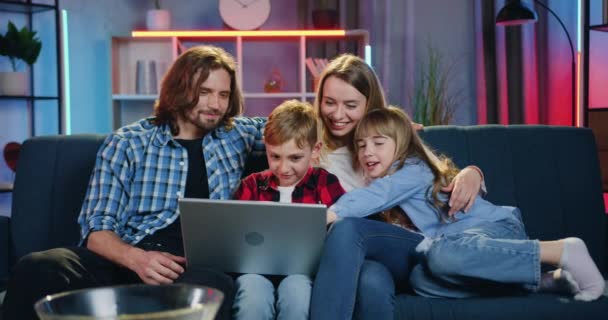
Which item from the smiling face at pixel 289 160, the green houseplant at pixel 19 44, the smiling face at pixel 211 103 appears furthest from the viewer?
the green houseplant at pixel 19 44

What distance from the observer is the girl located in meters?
1.62

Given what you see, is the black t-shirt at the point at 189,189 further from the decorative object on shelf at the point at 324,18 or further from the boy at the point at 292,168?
the decorative object on shelf at the point at 324,18

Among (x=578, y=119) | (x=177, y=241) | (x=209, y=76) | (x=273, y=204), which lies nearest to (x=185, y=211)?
(x=273, y=204)

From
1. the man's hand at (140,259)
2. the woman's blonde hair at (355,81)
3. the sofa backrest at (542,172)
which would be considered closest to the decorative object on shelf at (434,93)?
the sofa backrest at (542,172)

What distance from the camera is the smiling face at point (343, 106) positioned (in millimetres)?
2061

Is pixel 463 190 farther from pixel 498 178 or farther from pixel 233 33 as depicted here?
pixel 233 33

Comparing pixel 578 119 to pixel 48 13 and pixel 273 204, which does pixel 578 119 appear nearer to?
pixel 273 204

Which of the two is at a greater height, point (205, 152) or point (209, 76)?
point (209, 76)

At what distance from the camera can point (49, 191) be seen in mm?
2074

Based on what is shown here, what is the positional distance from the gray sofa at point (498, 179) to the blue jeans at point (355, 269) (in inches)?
20.1

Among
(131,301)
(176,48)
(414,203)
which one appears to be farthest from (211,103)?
(176,48)

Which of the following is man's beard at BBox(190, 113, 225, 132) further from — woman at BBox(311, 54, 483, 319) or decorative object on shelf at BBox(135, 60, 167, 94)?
decorative object on shelf at BBox(135, 60, 167, 94)

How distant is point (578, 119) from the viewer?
3.69 metres

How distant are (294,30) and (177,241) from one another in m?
2.64
